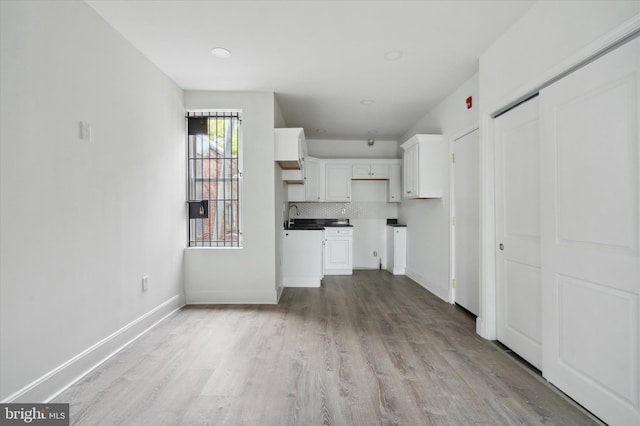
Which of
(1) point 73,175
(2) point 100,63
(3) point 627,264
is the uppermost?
(2) point 100,63

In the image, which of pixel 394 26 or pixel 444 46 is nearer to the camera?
pixel 394 26

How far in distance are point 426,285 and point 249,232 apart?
2.83 m

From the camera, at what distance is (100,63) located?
2.38m

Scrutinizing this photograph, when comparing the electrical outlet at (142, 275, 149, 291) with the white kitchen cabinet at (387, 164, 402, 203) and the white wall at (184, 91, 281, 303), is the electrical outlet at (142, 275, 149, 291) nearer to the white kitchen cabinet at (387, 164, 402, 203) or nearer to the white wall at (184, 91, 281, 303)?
the white wall at (184, 91, 281, 303)

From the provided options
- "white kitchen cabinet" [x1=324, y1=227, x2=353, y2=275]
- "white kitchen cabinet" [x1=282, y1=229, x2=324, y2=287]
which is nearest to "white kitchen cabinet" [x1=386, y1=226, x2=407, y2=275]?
"white kitchen cabinet" [x1=324, y1=227, x2=353, y2=275]

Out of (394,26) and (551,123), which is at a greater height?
(394,26)

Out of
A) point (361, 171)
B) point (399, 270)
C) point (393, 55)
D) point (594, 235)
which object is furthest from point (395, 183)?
point (594, 235)

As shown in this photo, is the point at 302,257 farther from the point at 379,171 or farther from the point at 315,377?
the point at 315,377

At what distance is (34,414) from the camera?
5.59 ft

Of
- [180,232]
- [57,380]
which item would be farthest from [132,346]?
[180,232]

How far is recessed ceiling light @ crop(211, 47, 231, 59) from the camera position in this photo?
2828mm

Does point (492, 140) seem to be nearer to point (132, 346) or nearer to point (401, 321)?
point (401, 321)

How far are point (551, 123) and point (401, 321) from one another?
2254mm

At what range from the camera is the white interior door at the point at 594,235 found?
1526 mm
